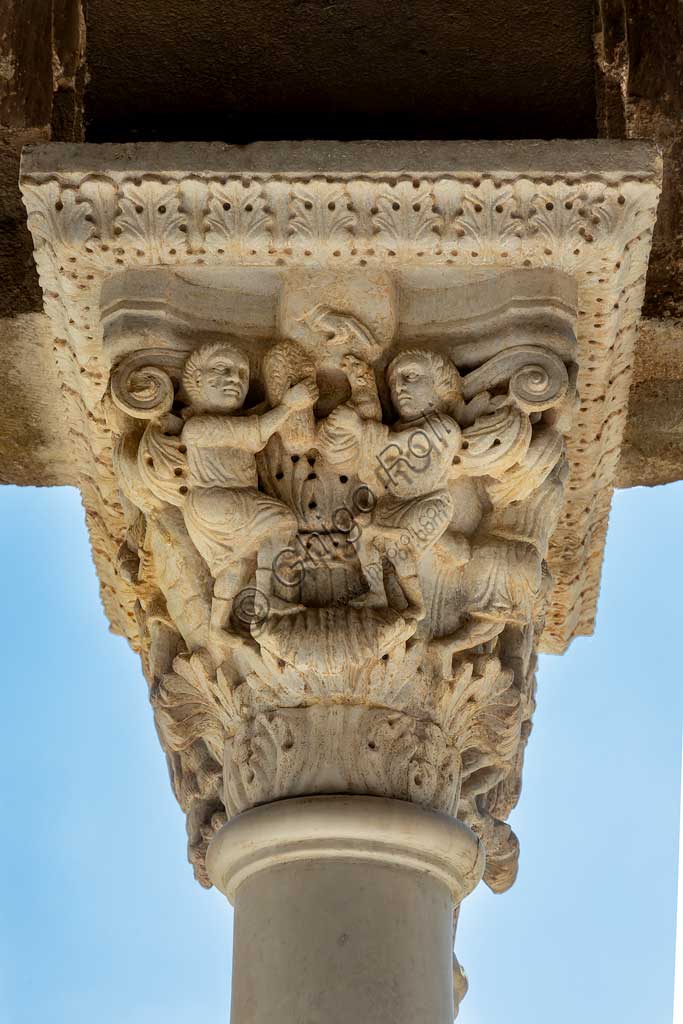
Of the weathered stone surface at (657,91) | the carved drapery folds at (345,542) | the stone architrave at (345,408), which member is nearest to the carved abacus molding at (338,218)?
the stone architrave at (345,408)

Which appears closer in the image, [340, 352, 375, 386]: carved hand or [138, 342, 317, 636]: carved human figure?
[138, 342, 317, 636]: carved human figure

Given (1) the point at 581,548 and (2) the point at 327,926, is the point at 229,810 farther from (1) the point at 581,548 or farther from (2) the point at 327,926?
(1) the point at 581,548

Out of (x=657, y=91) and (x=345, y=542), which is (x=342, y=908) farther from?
(x=657, y=91)

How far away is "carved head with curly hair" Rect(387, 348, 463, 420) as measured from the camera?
12.7ft

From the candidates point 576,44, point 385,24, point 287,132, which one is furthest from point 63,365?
point 576,44

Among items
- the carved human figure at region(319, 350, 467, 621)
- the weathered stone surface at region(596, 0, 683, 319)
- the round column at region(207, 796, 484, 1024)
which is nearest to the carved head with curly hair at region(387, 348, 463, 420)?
the carved human figure at region(319, 350, 467, 621)

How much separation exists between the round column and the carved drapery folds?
6cm

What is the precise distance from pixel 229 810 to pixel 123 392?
2.60 ft

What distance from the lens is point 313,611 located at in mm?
3717

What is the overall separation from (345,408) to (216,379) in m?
0.24

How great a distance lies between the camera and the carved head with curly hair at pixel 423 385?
12.7ft

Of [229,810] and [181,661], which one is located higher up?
[181,661]

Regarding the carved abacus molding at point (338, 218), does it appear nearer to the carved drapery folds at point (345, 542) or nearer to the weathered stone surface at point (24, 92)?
the carved drapery folds at point (345, 542)

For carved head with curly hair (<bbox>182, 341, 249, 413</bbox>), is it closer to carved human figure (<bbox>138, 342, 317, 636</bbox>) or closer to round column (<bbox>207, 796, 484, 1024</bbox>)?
carved human figure (<bbox>138, 342, 317, 636</bbox>)
